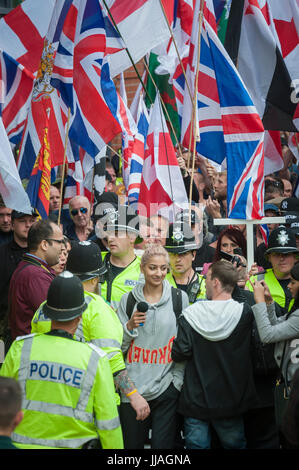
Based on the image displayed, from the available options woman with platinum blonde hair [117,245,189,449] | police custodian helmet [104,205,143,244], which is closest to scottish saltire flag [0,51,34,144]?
police custodian helmet [104,205,143,244]

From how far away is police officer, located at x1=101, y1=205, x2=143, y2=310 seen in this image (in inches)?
243

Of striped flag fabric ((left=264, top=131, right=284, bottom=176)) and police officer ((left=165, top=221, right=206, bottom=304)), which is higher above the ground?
striped flag fabric ((left=264, top=131, right=284, bottom=176))

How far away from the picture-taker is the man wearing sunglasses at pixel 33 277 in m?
A: 5.38

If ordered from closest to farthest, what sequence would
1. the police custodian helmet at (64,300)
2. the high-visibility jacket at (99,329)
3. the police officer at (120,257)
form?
the police custodian helmet at (64,300) < the high-visibility jacket at (99,329) < the police officer at (120,257)

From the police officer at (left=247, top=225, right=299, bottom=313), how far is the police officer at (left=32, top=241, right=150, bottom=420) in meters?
1.78

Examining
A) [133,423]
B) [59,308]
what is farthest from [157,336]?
[59,308]

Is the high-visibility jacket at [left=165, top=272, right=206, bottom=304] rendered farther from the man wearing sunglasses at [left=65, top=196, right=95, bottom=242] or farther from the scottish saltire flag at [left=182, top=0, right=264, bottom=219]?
the man wearing sunglasses at [left=65, top=196, right=95, bottom=242]

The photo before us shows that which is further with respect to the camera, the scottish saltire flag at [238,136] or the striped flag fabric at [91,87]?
the striped flag fabric at [91,87]

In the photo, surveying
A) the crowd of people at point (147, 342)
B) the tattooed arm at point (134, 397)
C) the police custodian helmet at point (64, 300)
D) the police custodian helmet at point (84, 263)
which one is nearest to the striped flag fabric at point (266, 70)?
the crowd of people at point (147, 342)

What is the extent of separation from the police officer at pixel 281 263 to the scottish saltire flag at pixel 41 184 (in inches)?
103

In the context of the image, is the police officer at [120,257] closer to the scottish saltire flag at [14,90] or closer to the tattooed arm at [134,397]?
the tattooed arm at [134,397]

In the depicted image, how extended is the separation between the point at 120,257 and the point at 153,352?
1.24 meters

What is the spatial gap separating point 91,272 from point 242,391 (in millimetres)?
1531
